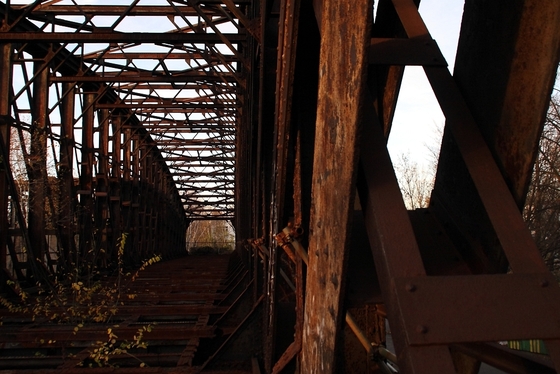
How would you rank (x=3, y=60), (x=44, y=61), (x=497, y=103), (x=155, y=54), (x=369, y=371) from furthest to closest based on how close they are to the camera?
(x=155, y=54), (x=44, y=61), (x=3, y=60), (x=369, y=371), (x=497, y=103)

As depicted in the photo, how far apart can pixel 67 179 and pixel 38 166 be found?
2.65 meters

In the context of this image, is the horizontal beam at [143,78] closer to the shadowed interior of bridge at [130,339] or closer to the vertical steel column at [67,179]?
the vertical steel column at [67,179]

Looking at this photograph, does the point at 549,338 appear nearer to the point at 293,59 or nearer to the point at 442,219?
the point at 442,219

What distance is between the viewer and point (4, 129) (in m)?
10.4

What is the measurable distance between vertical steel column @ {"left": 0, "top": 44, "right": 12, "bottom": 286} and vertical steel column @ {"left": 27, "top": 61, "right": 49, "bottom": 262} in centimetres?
55

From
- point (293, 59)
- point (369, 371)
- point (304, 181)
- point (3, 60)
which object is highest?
point (3, 60)

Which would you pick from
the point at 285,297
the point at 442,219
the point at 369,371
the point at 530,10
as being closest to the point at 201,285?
the point at 285,297

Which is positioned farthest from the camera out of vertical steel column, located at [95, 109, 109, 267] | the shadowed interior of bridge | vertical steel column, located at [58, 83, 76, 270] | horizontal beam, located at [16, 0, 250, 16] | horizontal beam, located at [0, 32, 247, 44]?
vertical steel column, located at [95, 109, 109, 267]

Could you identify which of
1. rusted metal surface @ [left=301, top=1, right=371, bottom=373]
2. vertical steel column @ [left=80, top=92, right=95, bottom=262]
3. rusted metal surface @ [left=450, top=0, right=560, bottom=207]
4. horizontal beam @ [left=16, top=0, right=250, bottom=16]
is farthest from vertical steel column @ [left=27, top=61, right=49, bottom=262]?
rusted metal surface @ [left=450, top=0, right=560, bottom=207]

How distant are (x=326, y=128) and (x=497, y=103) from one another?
746mm

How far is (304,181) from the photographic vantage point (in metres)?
3.14

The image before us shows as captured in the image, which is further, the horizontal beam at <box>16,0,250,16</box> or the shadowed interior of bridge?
the horizontal beam at <box>16,0,250,16</box>

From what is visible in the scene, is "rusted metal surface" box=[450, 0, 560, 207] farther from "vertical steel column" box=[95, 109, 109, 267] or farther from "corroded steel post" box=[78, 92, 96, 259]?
"vertical steel column" box=[95, 109, 109, 267]

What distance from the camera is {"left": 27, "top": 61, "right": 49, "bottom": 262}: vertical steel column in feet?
36.9
